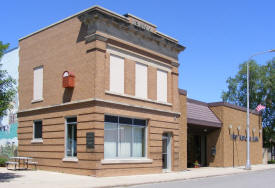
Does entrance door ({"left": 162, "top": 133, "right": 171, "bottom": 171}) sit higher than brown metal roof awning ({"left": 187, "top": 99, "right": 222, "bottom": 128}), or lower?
lower

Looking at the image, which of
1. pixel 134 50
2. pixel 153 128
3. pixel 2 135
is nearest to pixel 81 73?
pixel 134 50

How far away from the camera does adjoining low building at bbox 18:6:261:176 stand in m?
19.5

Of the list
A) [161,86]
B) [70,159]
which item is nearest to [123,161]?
[70,159]

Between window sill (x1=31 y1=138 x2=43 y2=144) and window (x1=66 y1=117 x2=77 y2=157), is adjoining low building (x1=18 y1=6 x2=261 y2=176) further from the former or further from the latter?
window sill (x1=31 y1=138 x2=43 y2=144)

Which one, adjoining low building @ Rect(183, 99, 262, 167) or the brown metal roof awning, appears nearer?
the brown metal roof awning

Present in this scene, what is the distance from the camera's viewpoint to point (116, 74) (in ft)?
68.1

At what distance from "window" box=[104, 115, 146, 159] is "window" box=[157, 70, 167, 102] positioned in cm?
233

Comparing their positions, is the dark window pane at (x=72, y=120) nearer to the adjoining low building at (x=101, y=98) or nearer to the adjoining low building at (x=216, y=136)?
the adjoining low building at (x=101, y=98)

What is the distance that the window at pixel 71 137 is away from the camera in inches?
795

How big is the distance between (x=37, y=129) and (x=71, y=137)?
346 centimetres

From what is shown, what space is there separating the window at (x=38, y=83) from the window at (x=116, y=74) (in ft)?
16.8

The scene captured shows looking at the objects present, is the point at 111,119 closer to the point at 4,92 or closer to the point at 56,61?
the point at 56,61

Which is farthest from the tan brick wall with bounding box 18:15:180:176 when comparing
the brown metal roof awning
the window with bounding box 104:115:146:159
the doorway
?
the doorway

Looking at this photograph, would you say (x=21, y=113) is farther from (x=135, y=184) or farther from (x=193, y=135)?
(x=193, y=135)
